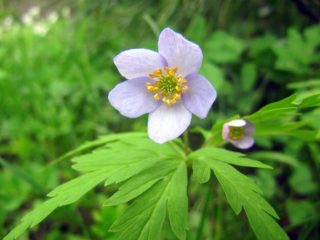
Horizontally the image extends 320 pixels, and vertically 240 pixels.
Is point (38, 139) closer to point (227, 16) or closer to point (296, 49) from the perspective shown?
point (227, 16)

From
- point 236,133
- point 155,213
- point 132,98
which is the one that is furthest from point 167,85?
point 155,213

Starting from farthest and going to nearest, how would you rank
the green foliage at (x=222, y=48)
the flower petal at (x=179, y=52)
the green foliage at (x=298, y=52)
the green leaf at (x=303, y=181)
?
the green foliage at (x=222, y=48), the green foliage at (x=298, y=52), the green leaf at (x=303, y=181), the flower petal at (x=179, y=52)

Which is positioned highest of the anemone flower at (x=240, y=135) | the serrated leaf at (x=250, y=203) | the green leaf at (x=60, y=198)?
the green leaf at (x=60, y=198)

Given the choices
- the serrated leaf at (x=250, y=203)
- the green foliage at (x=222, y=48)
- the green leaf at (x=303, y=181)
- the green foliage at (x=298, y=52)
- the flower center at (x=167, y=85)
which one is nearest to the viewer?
the serrated leaf at (x=250, y=203)

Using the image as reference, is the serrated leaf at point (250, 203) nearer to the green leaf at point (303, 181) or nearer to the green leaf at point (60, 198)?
the green leaf at point (60, 198)

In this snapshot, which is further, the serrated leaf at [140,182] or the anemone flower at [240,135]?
the anemone flower at [240,135]

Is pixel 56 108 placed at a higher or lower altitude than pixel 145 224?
higher

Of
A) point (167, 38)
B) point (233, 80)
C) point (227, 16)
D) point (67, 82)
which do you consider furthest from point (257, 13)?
point (167, 38)

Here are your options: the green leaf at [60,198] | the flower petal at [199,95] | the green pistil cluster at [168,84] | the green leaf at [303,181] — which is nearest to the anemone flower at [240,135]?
the flower petal at [199,95]
